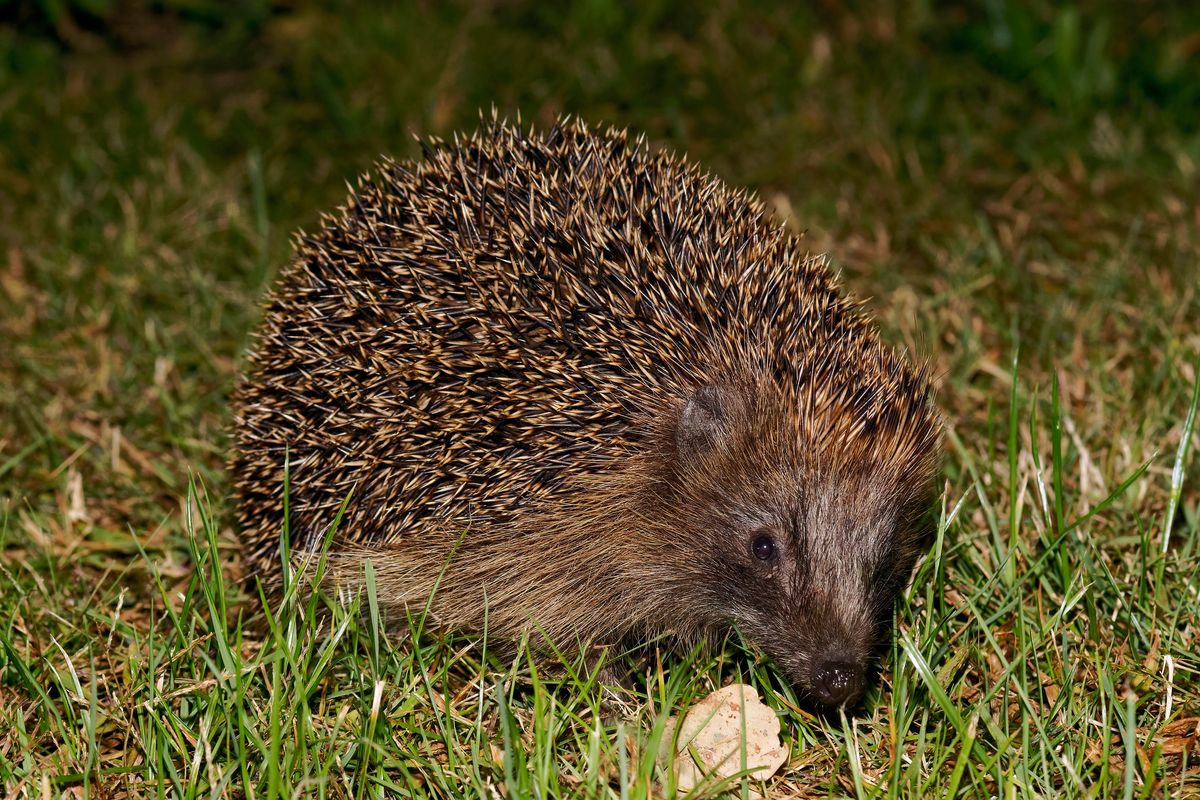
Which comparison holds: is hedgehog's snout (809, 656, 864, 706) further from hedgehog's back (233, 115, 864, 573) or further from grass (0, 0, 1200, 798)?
hedgehog's back (233, 115, 864, 573)

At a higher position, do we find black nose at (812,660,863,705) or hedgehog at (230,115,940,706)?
hedgehog at (230,115,940,706)

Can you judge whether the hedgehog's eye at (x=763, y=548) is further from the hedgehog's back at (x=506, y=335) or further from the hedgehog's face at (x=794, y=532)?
the hedgehog's back at (x=506, y=335)

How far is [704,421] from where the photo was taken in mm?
4223

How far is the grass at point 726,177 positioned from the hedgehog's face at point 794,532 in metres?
0.17

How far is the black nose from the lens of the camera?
387 centimetres

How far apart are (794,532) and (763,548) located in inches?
5.4

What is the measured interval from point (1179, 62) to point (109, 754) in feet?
22.5

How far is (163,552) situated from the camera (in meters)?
5.07

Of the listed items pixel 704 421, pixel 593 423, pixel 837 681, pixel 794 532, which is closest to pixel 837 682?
pixel 837 681

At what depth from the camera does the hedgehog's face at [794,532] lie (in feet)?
13.1

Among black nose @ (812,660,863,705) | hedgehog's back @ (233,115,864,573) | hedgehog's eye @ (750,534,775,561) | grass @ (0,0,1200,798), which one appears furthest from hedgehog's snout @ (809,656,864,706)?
hedgehog's back @ (233,115,864,573)

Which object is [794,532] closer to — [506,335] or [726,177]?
[506,335]

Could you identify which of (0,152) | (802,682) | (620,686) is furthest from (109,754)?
(0,152)

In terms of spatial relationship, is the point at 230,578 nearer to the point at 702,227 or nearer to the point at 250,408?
the point at 250,408
